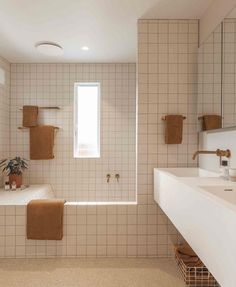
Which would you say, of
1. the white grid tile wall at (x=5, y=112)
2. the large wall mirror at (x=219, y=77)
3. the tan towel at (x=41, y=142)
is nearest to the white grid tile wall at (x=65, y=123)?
the white grid tile wall at (x=5, y=112)

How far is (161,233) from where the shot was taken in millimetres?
2428

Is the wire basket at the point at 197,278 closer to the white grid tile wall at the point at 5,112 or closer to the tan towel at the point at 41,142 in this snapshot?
the tan towel at the point at 41,142

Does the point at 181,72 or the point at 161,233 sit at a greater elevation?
the point at 181,72

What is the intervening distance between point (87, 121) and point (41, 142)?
2.54 feet

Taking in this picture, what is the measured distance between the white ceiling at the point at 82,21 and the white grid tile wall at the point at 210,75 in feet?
1.32

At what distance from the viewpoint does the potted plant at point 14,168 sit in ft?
11.1

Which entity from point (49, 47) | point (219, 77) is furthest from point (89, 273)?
point (49, 47)

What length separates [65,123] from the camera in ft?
12.2

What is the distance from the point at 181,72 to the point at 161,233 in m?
1.65

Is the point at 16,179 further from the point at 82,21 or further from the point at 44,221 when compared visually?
the point at 82,21

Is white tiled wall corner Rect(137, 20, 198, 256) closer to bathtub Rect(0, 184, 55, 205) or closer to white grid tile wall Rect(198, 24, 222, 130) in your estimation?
white grid tile wall Rect(198, 24, 222, 130)

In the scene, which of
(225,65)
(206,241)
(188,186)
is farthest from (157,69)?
(206,241)

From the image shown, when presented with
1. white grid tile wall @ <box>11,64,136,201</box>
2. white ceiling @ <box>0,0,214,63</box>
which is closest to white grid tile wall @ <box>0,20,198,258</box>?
white ceiling @ <box>0,0,214,63</box>

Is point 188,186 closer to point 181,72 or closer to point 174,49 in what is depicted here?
point 181,72
